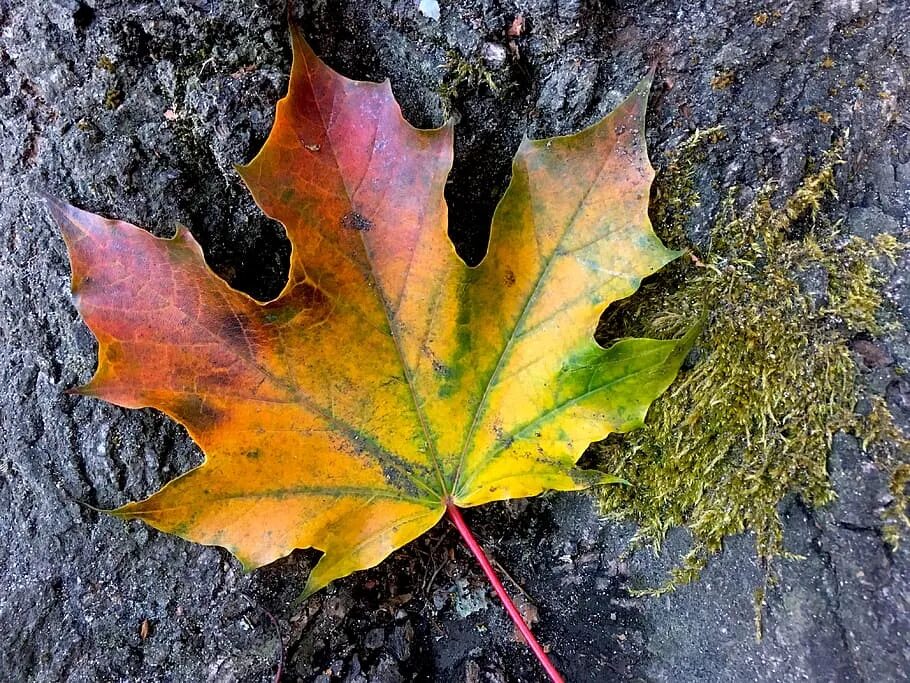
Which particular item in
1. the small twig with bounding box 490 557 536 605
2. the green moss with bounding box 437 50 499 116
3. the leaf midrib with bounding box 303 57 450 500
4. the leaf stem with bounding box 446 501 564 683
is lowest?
the small twig with bounding box 490 557 536 605

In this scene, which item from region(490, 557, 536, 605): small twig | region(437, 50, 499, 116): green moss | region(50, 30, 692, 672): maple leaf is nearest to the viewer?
region(50, 30, 692, 672): maple leaf

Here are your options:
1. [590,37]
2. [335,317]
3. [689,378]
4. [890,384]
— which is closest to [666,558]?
[689,378]

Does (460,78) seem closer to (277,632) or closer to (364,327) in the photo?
(364,327)

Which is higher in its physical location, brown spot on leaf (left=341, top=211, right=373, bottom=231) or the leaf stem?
brown spot on leaf (left=341, top=211, right=373, bottom=231)

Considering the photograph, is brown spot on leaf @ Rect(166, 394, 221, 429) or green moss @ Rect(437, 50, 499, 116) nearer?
brown spot on leaf @ Rect(166, 394, 221, 429)

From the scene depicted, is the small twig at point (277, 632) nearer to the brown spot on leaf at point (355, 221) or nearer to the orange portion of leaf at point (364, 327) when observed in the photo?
the orange portion of leaf at point (364, 327)

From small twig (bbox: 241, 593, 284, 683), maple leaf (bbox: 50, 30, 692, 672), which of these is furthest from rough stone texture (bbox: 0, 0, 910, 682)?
maple leaf (bbox: 50, 30, 692, 672)

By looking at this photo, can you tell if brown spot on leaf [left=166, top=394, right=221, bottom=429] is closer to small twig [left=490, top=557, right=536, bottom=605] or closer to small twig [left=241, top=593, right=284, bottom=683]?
small twig [left=241, top=593, right=284, bottom=683]

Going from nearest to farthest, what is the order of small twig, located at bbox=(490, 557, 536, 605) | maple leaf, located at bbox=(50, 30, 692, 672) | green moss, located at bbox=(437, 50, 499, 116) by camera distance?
maple leaf, located at bbox=(50, 30, 692, 672)
green moss, located at bbox=(437, 50, 499, 116)
small twig, located at bbox=(490, 557, 536, 605)
